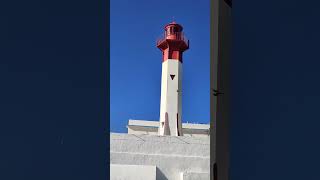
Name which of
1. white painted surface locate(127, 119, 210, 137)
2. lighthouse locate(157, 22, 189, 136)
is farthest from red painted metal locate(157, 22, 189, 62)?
white painted surface locate(127, 119, 210, 137)

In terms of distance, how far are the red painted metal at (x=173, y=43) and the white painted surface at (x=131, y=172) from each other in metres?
7.33

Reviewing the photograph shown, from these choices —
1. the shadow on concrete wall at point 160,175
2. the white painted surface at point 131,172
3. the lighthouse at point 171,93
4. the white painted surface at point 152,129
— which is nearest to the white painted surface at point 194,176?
the shadow on concrete wall at point 160,175

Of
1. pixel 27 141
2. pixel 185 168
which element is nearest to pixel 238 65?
pixel 27 141

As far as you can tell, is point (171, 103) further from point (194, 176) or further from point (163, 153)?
point (194, 176)

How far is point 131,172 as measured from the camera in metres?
11.8

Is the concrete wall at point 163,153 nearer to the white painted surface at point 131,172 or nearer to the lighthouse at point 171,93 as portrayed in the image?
the white painted surface at point 131,172

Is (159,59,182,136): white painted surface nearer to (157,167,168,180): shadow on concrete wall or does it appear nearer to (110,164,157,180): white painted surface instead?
(157,167,168,180): shadow on concrete wall

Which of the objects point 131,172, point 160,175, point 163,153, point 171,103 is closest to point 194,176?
point 160,175

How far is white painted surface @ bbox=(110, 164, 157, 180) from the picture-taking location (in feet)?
38.3

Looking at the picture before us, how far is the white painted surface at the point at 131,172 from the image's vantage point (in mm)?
11664

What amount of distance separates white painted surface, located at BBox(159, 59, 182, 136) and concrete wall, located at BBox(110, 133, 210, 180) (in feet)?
12.9

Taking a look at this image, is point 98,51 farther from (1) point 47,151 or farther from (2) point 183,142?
(2) point 183,142

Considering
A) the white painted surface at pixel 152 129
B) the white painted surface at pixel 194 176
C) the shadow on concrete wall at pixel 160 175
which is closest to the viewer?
the white painted surface at pixel 194 176

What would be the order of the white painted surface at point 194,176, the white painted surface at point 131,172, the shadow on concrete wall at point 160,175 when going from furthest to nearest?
the shadow on concrete wall at point 160,175, the white painted surface at point 194,176, the white painted surface at point 131,172
